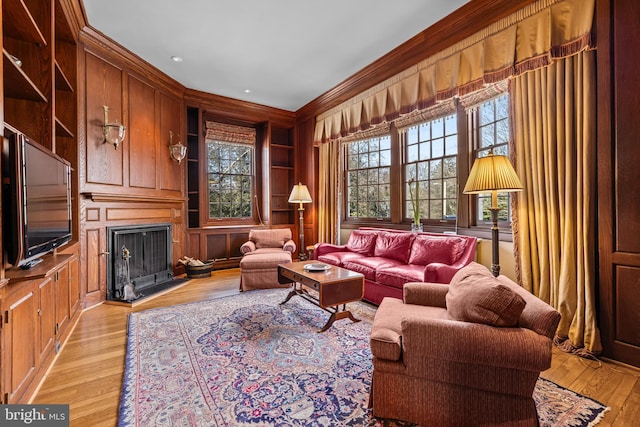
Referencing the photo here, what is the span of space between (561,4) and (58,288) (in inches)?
182

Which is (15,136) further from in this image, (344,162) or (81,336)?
(344,162)

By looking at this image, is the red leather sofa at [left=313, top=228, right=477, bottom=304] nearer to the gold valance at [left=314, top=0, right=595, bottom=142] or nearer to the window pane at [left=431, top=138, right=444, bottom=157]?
the window pane at [left=431, top=138, right=444, bottom=157]

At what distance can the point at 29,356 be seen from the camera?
1.78m

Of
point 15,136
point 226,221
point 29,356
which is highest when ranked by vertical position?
point 15,136

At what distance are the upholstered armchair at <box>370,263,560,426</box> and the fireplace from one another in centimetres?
337

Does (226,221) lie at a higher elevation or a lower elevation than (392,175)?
lower

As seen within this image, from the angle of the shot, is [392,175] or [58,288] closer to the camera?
[58,288]

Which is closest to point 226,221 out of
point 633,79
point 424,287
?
point 424,287

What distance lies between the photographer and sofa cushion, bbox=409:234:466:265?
3.21m

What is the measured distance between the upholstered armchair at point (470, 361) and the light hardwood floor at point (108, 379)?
2.28 ft

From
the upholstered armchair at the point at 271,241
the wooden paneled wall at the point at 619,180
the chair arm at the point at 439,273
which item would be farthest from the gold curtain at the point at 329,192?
the wooden paneled wall at the point at 619,180

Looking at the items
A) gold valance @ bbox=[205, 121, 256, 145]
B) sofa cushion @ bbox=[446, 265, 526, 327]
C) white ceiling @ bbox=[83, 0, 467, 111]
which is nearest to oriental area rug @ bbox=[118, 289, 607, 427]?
sofa cushion @ bbox=[446, 265, 526, 327]

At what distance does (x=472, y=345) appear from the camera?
4.52 feet

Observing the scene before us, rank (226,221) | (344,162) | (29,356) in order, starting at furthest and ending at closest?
(226,221)
(344,162)
(29,356)
